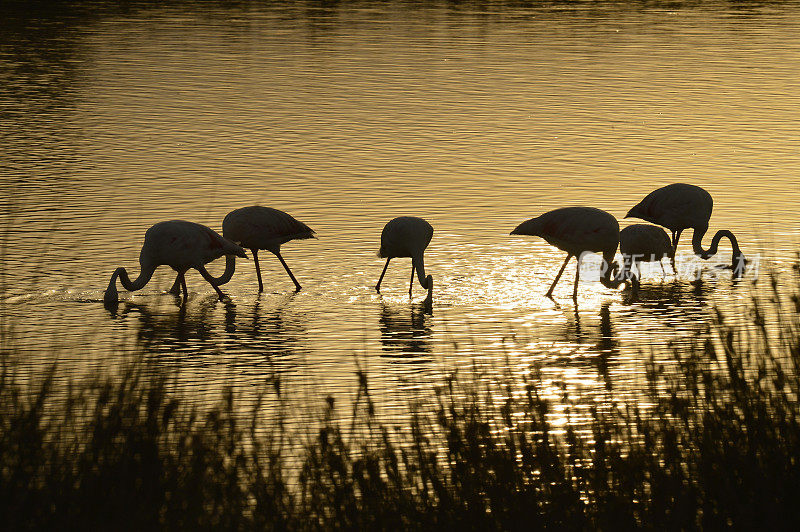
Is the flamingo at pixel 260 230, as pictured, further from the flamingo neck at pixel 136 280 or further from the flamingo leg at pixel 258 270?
the flamingo neck at pixel 136 280

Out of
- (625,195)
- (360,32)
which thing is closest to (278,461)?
(625,195)

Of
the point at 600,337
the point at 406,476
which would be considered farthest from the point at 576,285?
the point at 406,476

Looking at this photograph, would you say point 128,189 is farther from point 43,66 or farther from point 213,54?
point 213,54

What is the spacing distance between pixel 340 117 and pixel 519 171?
4911 millimetres

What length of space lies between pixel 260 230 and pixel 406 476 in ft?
19.3

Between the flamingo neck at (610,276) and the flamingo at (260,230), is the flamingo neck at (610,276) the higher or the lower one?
the lower one

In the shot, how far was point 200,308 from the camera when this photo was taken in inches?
432

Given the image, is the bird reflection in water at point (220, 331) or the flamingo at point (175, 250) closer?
the bird reflection in water at point (220, 331)

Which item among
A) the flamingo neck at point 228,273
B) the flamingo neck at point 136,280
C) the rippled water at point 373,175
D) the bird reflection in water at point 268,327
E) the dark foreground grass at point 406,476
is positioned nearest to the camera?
the dark foreground grass at point 406,476

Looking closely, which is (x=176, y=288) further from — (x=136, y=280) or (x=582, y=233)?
(x=582, y=233)

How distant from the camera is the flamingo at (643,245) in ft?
40.1

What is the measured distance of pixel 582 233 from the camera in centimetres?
1149

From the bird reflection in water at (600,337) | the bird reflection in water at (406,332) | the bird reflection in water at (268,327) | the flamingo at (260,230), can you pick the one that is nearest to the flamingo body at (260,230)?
the flamingo at (260,230)

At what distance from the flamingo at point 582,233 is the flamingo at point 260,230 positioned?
2.19 m
